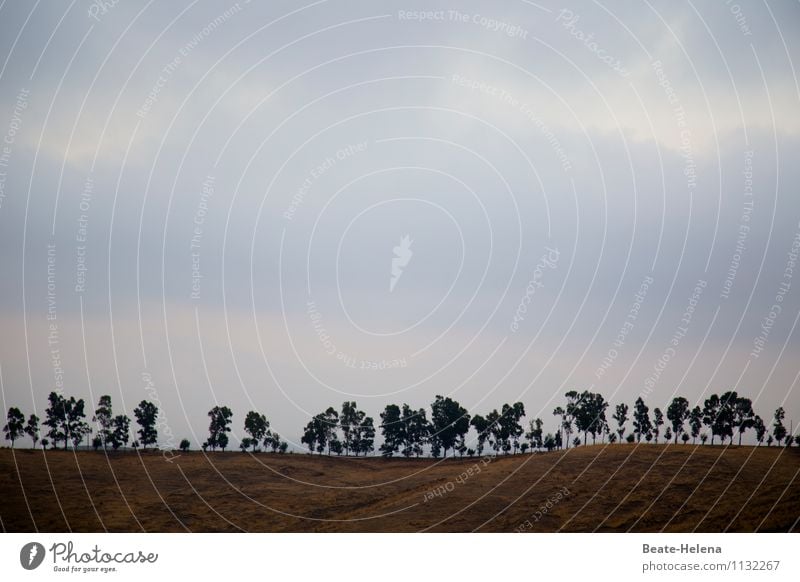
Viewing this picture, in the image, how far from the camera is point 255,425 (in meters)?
101

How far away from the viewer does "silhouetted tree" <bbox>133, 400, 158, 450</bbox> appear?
9985 centimetres

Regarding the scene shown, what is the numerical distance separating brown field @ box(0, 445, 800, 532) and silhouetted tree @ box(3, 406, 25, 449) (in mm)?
24087

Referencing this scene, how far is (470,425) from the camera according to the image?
105 metres

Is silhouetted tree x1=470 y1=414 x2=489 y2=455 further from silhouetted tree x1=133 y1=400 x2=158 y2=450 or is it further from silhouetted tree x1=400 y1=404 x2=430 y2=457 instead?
silhouetted tree x1=133 y1=400 x2=158 y2=450

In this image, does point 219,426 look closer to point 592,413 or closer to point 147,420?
point 147,420

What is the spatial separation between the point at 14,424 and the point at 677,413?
298 feet

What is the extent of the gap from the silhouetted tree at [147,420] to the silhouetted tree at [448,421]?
37.7m
